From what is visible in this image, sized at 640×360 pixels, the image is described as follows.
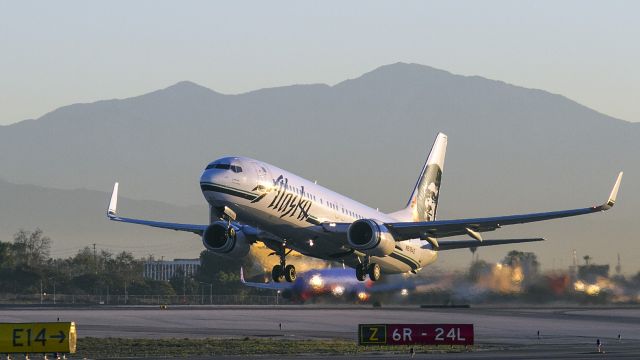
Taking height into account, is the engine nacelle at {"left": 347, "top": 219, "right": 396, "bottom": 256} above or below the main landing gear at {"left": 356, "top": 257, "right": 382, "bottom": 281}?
above

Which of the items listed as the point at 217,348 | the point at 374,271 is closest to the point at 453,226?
the point at 374,271

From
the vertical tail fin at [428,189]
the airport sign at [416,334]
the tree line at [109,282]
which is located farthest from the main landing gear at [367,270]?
the tree line at [109,282]

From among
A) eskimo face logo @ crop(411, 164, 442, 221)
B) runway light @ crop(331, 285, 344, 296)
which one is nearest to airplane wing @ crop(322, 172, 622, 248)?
eskimo face logo @ crop(411, 164, 442, 221)

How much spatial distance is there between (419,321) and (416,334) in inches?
1077

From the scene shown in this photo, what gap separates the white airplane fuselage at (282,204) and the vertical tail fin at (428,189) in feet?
38.8

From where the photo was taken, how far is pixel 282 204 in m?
63.4

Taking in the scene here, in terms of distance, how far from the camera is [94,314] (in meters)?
92.8

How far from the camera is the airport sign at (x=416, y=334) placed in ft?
179

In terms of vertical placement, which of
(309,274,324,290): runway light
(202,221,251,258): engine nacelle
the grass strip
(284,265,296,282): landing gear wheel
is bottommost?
the grass strip

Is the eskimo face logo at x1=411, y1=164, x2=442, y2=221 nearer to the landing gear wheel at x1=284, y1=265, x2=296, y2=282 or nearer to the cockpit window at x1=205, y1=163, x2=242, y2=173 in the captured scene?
the landing gear wheel at x1=284, y1=265, x2=296, y2=282

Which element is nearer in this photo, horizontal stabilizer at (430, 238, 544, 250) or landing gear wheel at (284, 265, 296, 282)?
landing gear wheel at (284, 265, 296, 282)

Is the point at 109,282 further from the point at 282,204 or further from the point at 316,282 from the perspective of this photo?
the point at 282,204

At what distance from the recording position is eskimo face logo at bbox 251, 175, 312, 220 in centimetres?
6262

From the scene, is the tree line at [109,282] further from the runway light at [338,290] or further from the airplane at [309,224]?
the airplane at [309,224]
